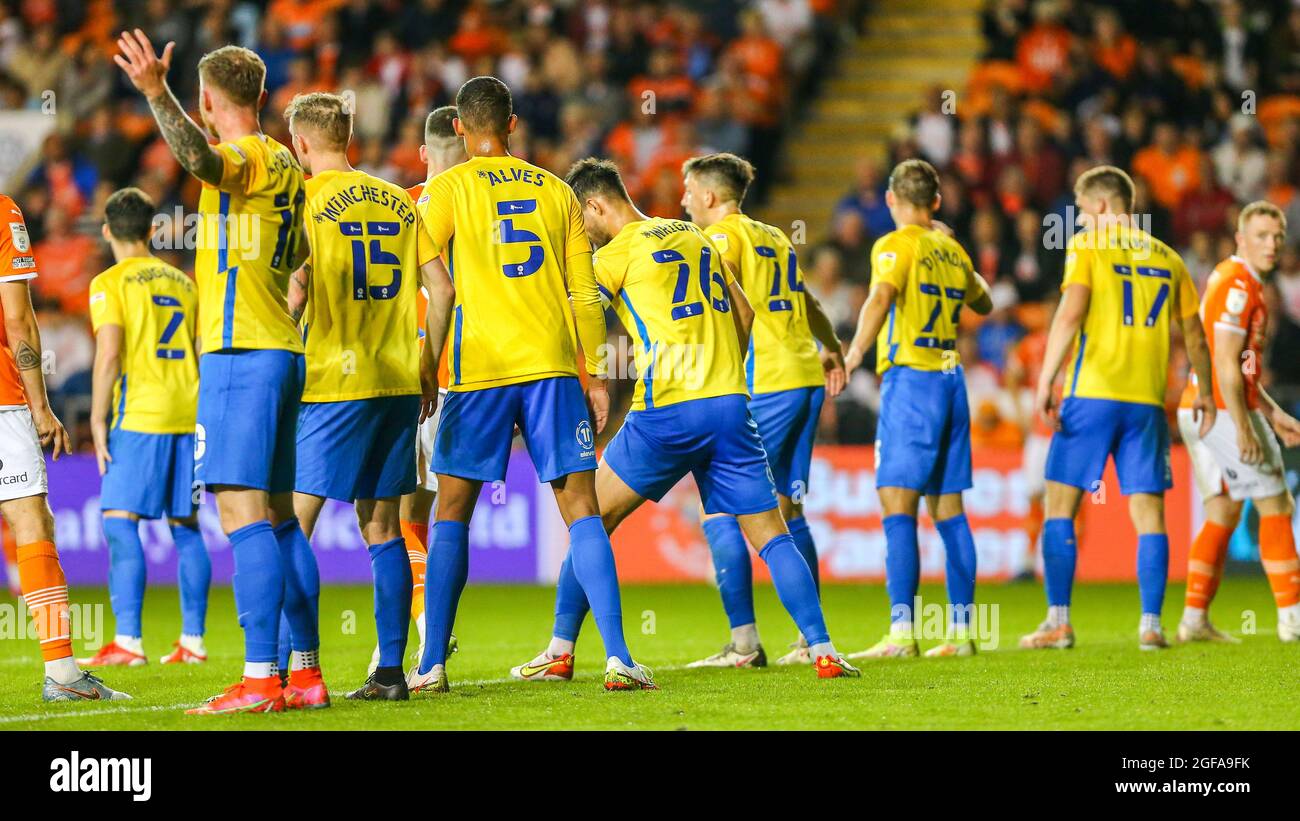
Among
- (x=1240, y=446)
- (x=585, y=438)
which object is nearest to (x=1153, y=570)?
(x=1240, y=446)

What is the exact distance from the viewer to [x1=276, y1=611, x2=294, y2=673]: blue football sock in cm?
673

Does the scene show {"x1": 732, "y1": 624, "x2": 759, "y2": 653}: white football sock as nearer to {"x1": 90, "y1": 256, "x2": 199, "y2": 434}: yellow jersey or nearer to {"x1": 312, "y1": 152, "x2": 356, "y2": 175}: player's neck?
{"x1": 312, "y1": 152, "x2": 356, "y2": 175}: player's neck

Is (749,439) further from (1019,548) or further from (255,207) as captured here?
(1019,548)

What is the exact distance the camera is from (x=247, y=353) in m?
6.21

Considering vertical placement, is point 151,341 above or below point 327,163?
below

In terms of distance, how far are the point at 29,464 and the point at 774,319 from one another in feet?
11.9

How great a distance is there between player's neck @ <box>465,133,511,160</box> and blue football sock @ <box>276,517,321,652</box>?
5.61ft

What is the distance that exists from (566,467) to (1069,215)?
37.8 feet

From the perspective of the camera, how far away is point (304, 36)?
21.6 meters

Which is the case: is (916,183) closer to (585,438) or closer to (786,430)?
(786,430)

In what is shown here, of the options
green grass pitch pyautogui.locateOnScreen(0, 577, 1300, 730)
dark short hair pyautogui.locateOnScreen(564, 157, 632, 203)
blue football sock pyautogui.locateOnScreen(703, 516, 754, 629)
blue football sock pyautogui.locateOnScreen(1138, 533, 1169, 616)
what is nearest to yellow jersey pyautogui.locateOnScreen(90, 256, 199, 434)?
green grass pitch pyautogui.locateOnScreen(0, 577, 1300, 730)

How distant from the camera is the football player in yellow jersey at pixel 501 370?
6.99 metres

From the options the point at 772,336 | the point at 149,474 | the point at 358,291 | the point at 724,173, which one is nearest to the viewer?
the point at 358,291
